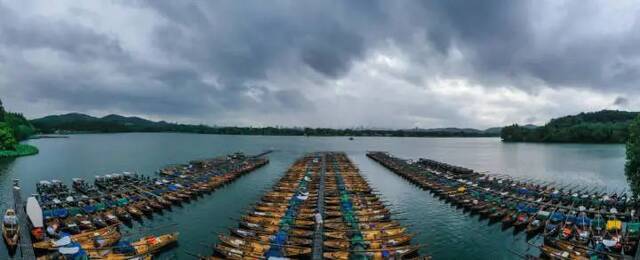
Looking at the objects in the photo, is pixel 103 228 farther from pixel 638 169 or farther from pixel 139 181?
pixel 638 169

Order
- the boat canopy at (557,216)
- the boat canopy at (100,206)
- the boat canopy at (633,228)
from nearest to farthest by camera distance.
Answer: the boat canopy at (633,228), the boat canopy at (557,216), the boat canopy at (100,206)

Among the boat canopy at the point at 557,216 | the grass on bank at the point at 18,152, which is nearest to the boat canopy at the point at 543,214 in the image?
the boat canopy at the point at 557,216

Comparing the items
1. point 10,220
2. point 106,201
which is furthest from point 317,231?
point 106,201

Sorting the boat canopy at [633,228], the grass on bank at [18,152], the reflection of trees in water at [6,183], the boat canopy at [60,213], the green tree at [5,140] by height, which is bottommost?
the reflection of trees in water at [6,183]

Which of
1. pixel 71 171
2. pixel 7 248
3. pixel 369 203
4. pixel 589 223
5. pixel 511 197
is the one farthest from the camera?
pixel 71 171

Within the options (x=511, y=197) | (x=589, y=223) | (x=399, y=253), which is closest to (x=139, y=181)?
(x=399, y=253)

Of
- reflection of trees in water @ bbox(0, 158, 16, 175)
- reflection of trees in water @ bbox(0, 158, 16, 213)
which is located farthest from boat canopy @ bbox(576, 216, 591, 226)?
reflection of trees in water @ bbox(0, 158, 16, 175)

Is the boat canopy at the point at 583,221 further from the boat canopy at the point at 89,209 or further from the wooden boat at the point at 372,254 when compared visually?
the boat canopy at the point at 89,209
